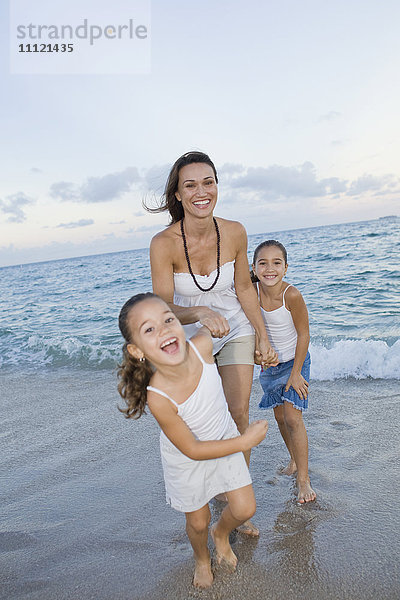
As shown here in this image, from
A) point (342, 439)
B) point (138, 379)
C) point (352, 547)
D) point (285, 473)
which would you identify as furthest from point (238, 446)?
point (342, 439)

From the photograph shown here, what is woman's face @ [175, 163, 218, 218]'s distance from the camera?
9.57 ft

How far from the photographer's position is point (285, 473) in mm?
3482

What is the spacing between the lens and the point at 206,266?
3039mm

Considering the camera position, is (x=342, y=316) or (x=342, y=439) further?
(x=342, y=316)

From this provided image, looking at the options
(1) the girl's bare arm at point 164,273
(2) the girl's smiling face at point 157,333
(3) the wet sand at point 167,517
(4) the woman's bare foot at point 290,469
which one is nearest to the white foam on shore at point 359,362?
Result: (3) the wet sand at point 167,517

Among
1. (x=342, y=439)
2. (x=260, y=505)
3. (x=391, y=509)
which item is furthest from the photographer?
(x=342, y=439)

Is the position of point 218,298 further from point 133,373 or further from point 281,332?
point 133,373

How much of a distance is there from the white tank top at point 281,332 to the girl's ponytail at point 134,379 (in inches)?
49.3

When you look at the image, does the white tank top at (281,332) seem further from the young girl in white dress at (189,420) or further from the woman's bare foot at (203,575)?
the woman's bare foot at (203,575)

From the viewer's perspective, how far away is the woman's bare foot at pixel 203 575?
7.80ft

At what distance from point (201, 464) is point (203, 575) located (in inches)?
21.6

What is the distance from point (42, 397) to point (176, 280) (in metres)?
3.81

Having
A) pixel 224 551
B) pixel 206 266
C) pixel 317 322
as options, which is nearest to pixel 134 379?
pixel 206 266

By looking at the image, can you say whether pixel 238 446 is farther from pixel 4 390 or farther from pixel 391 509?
pixel 4 390
